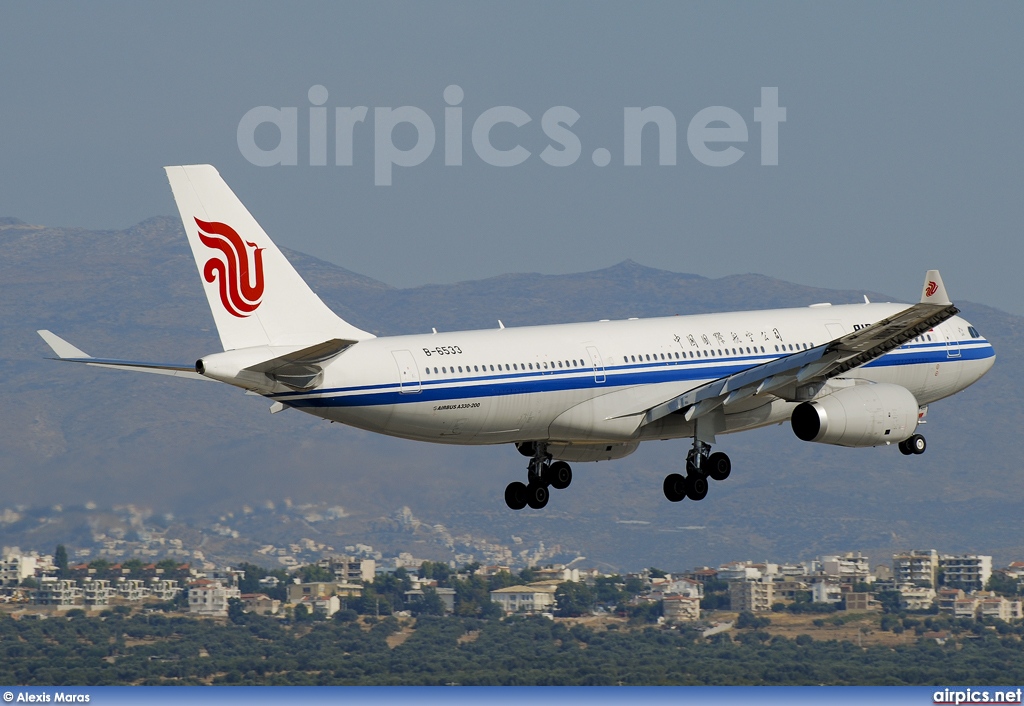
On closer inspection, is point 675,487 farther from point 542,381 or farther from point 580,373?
point 542,381

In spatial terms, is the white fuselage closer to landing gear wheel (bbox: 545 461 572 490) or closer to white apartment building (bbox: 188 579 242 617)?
landing gear wheel (bbox: 545 461 572 490)

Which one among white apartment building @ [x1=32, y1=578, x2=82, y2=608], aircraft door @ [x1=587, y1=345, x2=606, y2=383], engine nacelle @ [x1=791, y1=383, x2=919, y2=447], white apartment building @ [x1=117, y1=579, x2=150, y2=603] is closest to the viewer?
aircraft door @ [x1=587, y1=345, x2=606, y2=383]

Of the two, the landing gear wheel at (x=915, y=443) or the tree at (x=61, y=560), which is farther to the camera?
the tree at (x=61, y=560)

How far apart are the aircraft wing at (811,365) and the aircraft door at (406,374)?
8.63 metres

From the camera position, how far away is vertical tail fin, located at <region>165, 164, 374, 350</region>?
169 ft

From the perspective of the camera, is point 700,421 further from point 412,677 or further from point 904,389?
point 412,677

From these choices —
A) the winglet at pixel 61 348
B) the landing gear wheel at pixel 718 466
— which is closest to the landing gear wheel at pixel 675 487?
the landing gear wheel at pixel 718 466

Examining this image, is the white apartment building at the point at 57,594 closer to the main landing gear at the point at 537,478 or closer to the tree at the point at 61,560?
the tree at the point at 61,560

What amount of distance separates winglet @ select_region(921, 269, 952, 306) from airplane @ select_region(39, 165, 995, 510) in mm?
69

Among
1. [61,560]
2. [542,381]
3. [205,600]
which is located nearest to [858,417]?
[542,381]

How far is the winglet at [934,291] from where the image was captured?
164 ft

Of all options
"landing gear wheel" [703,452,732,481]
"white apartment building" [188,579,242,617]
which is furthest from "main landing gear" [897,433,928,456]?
"white apartment building" [188,579,242,617]

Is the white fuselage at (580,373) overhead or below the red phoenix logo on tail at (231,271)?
below

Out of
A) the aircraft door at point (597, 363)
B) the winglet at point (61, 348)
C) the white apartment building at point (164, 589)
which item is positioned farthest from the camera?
the white apartment building at point (164, 589)
